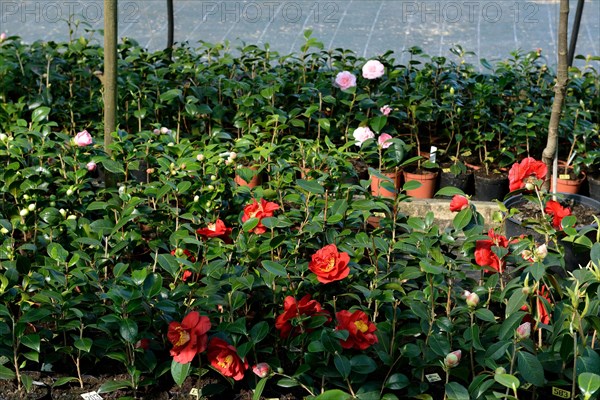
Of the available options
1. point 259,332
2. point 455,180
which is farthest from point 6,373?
point 455,180

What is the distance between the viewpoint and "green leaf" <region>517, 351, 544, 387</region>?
2.14 meters

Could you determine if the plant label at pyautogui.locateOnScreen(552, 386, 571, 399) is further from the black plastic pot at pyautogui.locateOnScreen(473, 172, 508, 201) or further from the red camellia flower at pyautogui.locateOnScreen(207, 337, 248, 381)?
the black plastic pot at pyautogui.locateOnScreen(473, 172, 508, 201)

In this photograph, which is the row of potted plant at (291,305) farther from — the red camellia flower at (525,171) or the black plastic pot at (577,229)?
the black plastic pot at (577,229)

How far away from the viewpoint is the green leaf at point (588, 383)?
1930 mm

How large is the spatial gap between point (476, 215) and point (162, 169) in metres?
1.08

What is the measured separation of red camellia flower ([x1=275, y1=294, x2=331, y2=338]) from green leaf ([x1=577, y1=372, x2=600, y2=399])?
67 cm

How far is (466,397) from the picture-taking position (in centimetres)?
220

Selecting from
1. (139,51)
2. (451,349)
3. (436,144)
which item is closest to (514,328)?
(451,349)

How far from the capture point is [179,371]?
2.27 m

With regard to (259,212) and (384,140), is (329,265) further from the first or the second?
(384,140)

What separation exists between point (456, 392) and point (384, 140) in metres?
1.61

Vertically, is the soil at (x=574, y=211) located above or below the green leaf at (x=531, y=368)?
below

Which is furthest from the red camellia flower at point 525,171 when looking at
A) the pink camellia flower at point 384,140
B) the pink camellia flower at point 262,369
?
the pink camellia flower at point 262,369

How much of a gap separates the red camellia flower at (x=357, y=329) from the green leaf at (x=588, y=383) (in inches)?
21.8
